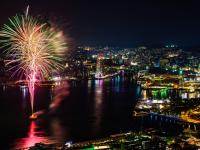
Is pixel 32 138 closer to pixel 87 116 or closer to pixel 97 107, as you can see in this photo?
pixel 87 116

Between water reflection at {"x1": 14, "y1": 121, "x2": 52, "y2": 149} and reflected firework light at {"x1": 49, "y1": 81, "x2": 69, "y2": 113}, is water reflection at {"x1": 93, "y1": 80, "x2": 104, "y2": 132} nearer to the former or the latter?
reflected firework light at {"x1": 49, "y1": 81, "x2": 69, "y2": 113}

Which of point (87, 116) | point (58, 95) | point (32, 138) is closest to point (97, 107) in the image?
point (87, 116)

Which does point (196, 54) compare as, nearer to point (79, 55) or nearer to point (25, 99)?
point (79, 55)

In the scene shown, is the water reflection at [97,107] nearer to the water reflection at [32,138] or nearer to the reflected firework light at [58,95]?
the reflected firework light at [58,95]

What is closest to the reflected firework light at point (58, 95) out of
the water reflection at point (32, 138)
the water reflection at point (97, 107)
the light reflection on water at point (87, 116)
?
the light reflection on water at point (87, 116)

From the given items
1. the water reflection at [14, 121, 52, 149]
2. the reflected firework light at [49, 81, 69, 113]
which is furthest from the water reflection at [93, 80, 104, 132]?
the water reflection at [14, 121, 52, 149]

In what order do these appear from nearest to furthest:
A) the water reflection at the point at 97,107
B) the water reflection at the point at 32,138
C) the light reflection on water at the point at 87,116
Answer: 1. the water reflection at the point at 32,138
2. the light reflection on water at the point at 87,116
3. the water reflection at the point at 97,107

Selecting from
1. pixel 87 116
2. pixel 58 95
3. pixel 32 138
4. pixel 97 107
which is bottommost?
pixel 32 138

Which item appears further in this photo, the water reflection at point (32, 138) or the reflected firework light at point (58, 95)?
the reflected firework light at point (58, 95)

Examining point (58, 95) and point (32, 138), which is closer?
point (32, 138)
